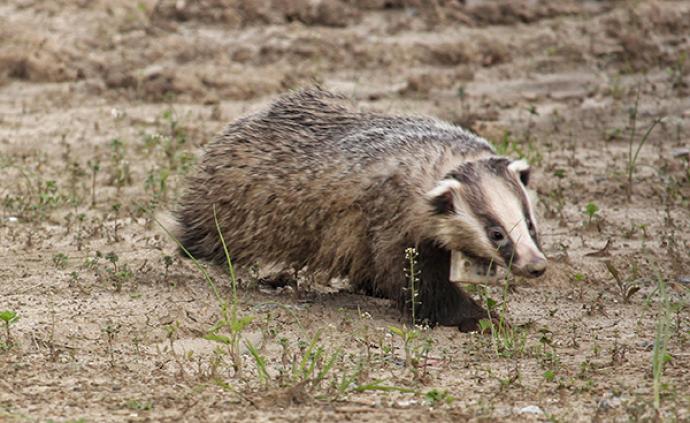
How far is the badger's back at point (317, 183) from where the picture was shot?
6.28 meters

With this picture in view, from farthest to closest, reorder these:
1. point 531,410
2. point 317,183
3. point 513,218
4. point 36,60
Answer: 1. point 36,60
2. point 317,183
3. point 513,218
4. point 531,410

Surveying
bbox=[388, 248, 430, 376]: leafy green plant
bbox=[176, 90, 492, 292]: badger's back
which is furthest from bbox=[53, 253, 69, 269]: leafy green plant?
bbox=[388, 248, 430, 376]: leafy green plant

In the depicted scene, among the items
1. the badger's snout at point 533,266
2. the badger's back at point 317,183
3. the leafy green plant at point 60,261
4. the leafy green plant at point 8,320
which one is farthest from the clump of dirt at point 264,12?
the leafy green plant at point 8,320

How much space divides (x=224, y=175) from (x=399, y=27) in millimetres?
5562

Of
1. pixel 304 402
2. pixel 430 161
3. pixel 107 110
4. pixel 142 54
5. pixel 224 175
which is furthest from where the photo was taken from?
pixel 142 54

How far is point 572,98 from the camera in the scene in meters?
10.5

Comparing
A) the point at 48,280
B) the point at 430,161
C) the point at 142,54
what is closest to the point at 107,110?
the point at 142,54

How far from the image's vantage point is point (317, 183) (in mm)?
6465

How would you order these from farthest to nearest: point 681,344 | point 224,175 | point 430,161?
point 224,175
point 430,161
point 681,344

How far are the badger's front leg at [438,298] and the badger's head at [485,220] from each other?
4.8 inches

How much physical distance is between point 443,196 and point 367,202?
448 millimetres

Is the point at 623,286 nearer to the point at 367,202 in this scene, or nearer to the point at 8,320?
the point at 367,202

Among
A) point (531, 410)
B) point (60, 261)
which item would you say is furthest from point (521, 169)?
point (60, 261)

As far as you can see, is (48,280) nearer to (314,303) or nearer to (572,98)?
(314,303)
